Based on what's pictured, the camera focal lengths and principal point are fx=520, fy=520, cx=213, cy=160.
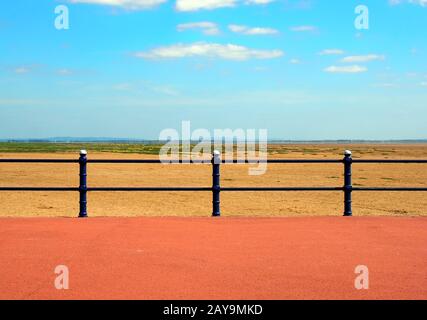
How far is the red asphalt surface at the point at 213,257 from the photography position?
209 inches

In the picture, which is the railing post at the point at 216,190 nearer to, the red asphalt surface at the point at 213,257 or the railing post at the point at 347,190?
the red asphalt surface at the point at 213,257

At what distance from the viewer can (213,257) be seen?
678 centimetres

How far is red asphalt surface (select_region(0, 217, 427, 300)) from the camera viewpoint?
5320 millimetres

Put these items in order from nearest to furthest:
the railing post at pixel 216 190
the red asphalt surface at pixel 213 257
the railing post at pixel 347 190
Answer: the red asphalt surface at pixel 213 257 < the railing post at pixel 216 190 < the railing post at pixel 347 190

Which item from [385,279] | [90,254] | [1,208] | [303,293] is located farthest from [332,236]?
[1,208]

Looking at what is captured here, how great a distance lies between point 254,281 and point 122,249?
231 cm

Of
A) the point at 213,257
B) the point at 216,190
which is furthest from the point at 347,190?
the point at 213,257

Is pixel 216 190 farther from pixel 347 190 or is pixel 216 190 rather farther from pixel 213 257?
pixel 213 257

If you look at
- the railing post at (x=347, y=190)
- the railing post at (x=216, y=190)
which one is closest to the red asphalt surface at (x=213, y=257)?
the railing post at (x=216, y=190)

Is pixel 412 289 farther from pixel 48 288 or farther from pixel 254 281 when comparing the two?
pixel 48 288

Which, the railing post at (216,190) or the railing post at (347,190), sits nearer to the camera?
the railing post at (216,190)

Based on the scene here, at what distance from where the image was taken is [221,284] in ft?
18.1

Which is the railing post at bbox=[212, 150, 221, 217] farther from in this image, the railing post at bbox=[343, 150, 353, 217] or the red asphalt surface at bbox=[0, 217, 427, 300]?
the railing post at bbox=[343, 150, 353, 217]
